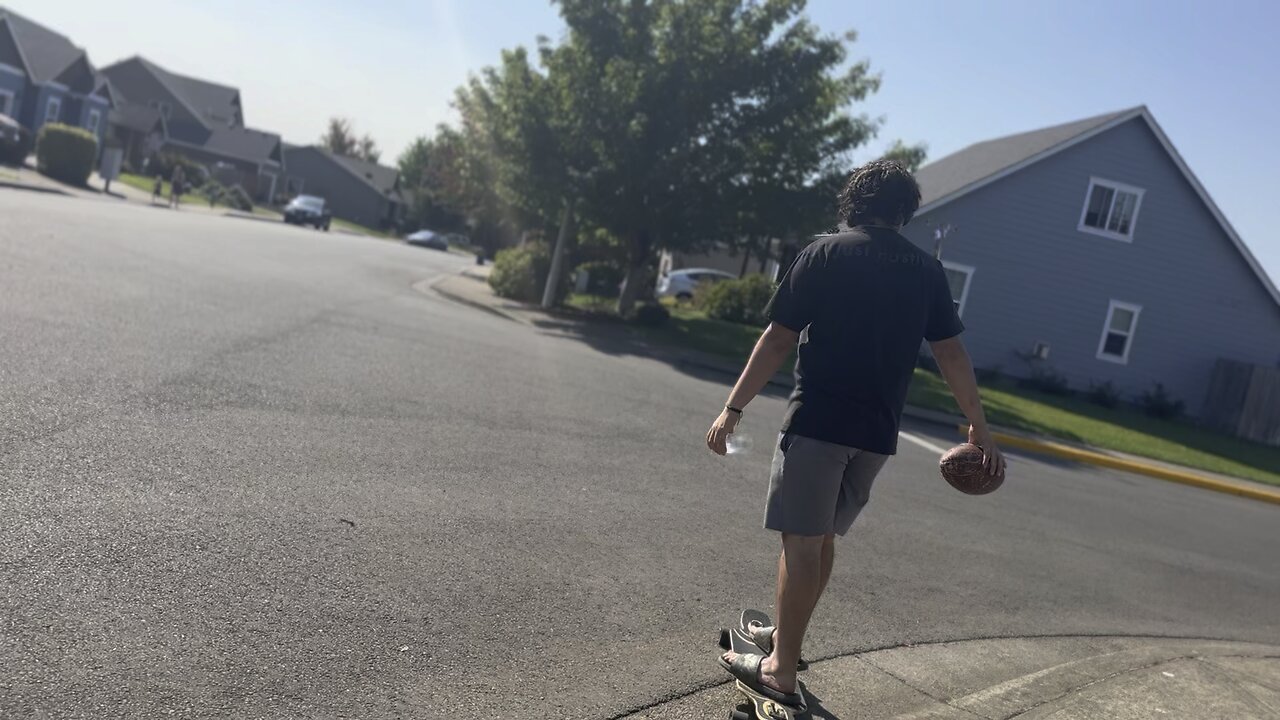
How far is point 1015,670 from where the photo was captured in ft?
18.2

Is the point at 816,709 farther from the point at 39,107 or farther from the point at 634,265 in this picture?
the point at 39,107

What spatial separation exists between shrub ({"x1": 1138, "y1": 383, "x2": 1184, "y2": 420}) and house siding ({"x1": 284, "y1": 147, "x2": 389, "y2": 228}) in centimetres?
7268

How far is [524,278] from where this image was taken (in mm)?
29234

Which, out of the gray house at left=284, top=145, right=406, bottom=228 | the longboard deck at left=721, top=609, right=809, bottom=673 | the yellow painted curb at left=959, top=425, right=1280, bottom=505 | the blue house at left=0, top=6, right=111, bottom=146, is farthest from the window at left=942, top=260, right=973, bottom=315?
the gray house at left=284, top=145, right=406, bottom=228

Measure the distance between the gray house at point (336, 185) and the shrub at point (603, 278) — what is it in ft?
193

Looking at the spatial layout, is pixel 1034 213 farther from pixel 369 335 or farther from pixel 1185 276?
pixel 369 335

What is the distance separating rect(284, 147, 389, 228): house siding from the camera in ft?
300

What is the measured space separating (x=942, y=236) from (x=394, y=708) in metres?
26.2

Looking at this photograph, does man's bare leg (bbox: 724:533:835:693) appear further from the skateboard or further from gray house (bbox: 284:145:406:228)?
gray house (bbox: 284:145:406:228)

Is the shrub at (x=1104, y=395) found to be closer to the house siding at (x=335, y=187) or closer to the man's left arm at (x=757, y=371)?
the man's left arm at (x=757, y=371)

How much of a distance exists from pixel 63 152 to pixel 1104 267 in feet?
121

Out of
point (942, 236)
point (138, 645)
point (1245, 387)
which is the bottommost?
point (138, 645)

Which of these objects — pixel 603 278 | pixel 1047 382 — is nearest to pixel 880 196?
pixel 1047 382

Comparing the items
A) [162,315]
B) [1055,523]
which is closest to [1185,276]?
[1055,523]
